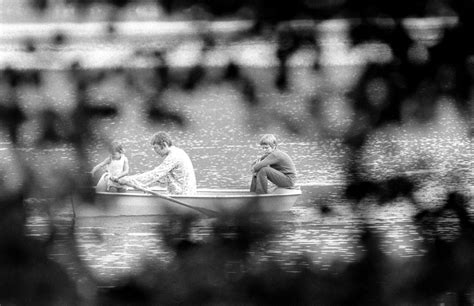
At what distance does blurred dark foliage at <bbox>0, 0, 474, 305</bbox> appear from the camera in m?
1.77

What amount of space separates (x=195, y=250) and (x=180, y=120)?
0.23 metres

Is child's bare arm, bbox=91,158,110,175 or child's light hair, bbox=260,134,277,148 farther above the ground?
child's light hair, bbox=260,134,277,148

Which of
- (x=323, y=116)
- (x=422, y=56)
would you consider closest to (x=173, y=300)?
(x=323, y=116)

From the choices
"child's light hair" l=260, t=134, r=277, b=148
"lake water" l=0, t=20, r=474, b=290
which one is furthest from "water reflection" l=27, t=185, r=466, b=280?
"child's light hair" l=260, t=134, r=277, b=148

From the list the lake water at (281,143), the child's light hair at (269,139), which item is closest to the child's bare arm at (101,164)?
the lake water at (281,143)

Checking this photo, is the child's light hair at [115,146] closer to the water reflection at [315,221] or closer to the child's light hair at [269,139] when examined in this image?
the water reflection at [315,221]

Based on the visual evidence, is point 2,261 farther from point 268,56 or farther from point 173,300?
point 268,56

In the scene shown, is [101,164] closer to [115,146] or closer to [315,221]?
[115,146]

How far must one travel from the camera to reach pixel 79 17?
1.72 metres

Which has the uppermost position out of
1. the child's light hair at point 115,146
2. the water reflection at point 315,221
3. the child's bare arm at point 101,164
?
the child's light hair at point 115,146

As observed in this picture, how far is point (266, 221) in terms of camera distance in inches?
74.9

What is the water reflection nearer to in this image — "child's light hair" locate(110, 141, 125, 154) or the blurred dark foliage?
the blurred dark foliage

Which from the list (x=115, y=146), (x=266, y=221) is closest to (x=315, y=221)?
(x=266, y=221)

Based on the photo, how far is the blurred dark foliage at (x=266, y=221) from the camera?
1773 mm
